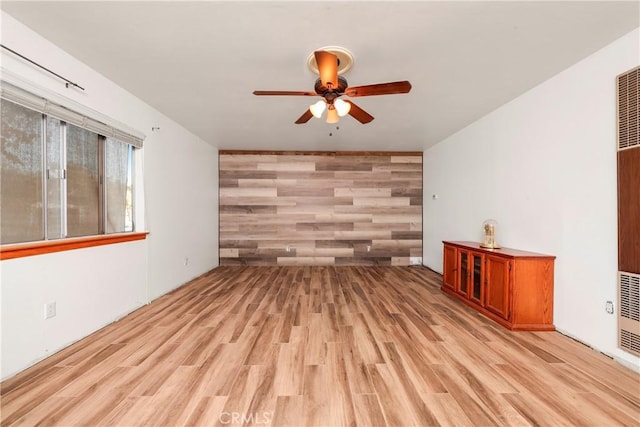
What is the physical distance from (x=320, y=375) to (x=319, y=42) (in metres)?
2.46

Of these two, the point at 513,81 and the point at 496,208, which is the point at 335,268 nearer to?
the point at 496,208

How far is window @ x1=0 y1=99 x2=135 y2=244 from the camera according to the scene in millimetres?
1863

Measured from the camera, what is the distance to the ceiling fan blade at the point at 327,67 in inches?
67.6

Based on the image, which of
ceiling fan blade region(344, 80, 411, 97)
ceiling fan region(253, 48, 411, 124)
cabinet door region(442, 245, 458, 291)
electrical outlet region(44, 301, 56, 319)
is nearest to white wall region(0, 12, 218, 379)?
electrical outlet region(44, 301, 56, 319)

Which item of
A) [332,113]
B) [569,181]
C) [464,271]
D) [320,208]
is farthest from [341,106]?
[320,208]

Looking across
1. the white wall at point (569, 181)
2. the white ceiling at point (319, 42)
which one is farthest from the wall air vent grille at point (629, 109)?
the white ceiling at point (319, 42)

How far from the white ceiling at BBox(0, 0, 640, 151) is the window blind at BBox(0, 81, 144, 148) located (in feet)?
1.57

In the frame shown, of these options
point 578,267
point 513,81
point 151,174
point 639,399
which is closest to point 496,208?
point 578,267

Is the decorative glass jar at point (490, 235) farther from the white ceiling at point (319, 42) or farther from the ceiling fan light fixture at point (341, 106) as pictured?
the ceiling fan light fixture at point (341, 106)

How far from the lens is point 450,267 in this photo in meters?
3.62

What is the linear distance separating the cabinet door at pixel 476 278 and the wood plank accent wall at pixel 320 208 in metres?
2.51

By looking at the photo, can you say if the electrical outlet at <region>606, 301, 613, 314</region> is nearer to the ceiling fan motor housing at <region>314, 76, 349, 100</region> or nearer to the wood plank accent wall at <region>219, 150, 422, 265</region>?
the ceiling fan motor housing at <region>314, 76, 349, 100</region>

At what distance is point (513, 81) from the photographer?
255 centimetres

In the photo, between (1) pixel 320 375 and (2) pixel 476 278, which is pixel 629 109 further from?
(1) pixel 320 375
